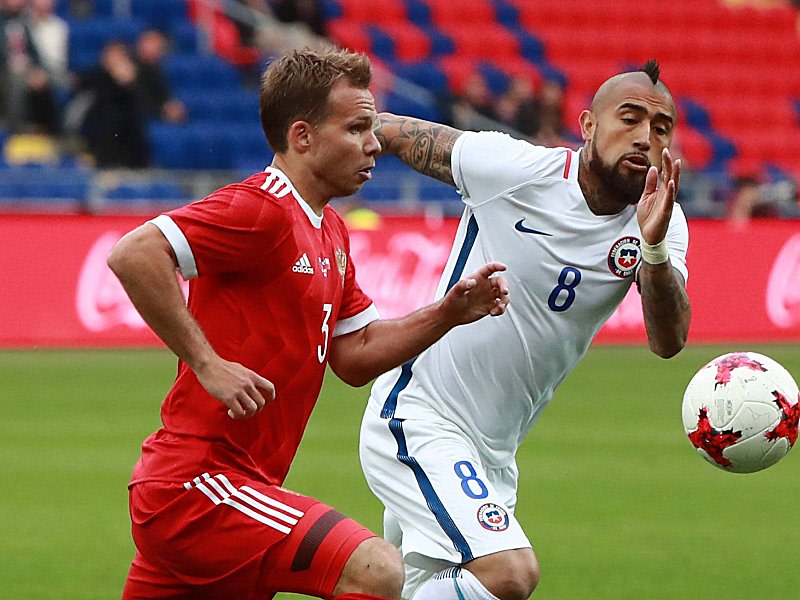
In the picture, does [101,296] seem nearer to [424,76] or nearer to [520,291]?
[424,76]

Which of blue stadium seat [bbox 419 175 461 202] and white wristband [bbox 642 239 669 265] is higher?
blue stadium seat [bbox 419 175 461 202]

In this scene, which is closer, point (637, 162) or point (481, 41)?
point (637, 162)

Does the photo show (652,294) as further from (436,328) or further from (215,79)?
(215,79)

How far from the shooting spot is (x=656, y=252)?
551 cm

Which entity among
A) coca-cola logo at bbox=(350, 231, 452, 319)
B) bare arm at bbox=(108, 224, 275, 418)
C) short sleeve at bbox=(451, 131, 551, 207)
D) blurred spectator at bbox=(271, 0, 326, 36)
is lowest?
bare arm at bbox=(108, 224, 275, 418)

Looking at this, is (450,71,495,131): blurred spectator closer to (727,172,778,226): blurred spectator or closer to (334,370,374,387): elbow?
(727,172,778,226): blurred spectator

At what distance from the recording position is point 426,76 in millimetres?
25469

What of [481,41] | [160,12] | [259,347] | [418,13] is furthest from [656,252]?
[418,13]

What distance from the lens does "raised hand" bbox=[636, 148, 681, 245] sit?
5.39m

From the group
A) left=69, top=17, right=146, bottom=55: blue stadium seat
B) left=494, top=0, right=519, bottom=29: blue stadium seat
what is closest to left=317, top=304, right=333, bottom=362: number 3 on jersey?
left=69, top=17, right=146, bottom=55: blue stadium seat

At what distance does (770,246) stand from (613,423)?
6.57 metres

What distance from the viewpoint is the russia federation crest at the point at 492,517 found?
536 centimetres

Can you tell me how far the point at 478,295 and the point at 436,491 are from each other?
882mm

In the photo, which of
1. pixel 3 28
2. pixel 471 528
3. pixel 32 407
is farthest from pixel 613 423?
pixel 3 28
